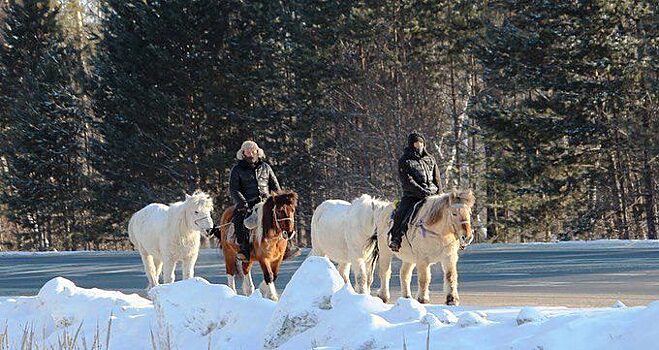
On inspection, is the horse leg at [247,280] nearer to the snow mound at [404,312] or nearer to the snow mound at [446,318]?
the snow mound at [404,312]

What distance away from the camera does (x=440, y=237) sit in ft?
42.4

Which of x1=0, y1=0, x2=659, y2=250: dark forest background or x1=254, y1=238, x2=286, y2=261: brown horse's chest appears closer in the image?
x1=254, y1=238, x2=286, y2=261: brown horse's chest

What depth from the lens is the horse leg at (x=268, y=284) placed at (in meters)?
14.2

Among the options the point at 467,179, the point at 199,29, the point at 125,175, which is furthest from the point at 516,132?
the point at 125,175

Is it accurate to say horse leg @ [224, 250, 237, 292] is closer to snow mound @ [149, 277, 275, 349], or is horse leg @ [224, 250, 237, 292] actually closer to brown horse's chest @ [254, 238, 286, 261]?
brown horse's chest @ [254, 238, 286, 261]

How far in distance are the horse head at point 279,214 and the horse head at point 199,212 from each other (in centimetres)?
128

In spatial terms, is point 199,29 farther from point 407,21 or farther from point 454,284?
point 454,284

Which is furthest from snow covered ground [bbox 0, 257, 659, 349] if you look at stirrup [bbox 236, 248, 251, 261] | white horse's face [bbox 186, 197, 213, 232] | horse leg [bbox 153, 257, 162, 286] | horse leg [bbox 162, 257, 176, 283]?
horse leg [bbox 153, 257, 162, 286]

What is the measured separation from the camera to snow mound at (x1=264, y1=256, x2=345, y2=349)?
9.41 metres

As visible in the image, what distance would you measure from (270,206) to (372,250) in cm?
152

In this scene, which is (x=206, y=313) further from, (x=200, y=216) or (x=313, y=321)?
(x=200, y=216)

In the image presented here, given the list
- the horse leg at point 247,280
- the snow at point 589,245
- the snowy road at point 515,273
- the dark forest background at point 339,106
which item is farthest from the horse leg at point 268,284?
the dark forest background at point 339,106

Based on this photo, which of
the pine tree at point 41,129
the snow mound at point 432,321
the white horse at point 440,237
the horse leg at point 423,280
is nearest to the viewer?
the snow mound at point 432,321

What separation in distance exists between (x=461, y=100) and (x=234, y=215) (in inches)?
862
